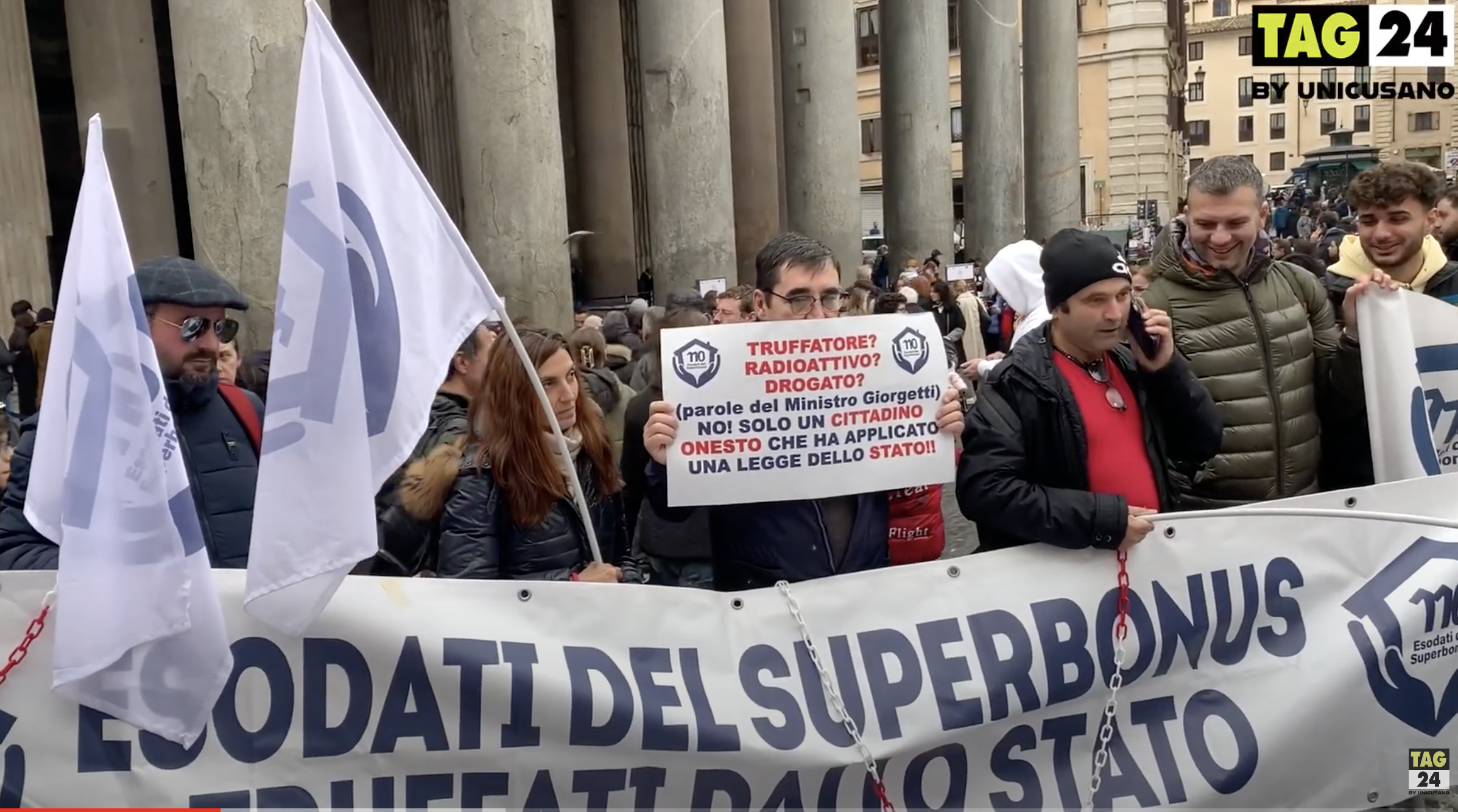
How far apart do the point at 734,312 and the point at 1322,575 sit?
2164mm

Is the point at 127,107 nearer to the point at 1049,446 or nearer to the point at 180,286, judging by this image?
the point at 180,286

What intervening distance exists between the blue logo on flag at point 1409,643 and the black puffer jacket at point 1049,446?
574 mm

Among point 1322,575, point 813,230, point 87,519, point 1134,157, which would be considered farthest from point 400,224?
point 1134,157

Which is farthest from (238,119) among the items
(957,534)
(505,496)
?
(505,496)

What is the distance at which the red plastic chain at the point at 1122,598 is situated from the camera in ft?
10.6

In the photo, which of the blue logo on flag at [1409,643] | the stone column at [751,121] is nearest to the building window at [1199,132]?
the stone column at [751,121]

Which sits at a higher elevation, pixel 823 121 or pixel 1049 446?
pixel 823 121

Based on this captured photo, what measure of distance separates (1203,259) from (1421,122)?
87653 millimetres

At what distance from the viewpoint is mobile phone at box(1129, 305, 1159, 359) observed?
11.1 ft

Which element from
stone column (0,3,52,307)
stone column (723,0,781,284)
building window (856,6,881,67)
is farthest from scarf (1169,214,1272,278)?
building window (856,6,881,67)

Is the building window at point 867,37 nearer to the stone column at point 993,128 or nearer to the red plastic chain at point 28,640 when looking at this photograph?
the stone column at point 993,128

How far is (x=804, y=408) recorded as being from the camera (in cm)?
335

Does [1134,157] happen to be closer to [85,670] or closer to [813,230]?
[813,230]

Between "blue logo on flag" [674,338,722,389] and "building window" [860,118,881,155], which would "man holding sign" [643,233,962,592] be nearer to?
"blue logo on flag" [674,338,722,389]
